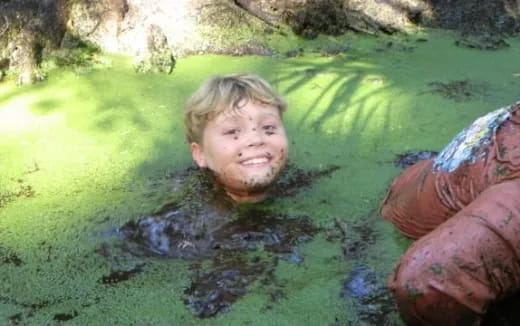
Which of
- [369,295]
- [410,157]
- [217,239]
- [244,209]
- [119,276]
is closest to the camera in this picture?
[369,295]

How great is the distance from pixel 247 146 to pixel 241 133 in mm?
68

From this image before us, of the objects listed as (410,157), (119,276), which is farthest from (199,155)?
(410,157)

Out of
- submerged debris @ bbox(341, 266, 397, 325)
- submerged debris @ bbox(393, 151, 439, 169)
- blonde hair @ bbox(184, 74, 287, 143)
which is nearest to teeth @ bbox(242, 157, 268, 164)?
blonde hair @ bbox(184, 74, 287, 143)

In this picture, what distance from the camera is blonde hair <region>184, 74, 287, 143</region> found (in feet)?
9.45

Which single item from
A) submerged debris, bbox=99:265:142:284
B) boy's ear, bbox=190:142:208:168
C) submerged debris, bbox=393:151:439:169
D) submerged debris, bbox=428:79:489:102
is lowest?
submerged debris, bbox=99:265:142:284

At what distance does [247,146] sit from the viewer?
2.80m

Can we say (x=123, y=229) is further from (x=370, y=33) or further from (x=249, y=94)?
(x=370, y=33)

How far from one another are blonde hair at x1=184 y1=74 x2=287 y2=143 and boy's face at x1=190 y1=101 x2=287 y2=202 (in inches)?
1.1

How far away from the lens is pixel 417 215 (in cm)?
245

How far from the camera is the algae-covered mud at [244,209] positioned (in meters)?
2.29

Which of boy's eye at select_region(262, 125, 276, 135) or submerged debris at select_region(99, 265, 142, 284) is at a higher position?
Result: boy's eye at select_region(262, 125, 276, 135)

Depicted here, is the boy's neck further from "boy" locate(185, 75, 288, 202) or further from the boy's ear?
the boy's ear

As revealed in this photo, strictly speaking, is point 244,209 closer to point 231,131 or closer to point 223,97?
point 231,131

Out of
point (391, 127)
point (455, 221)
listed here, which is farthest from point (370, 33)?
point (455, 221)
